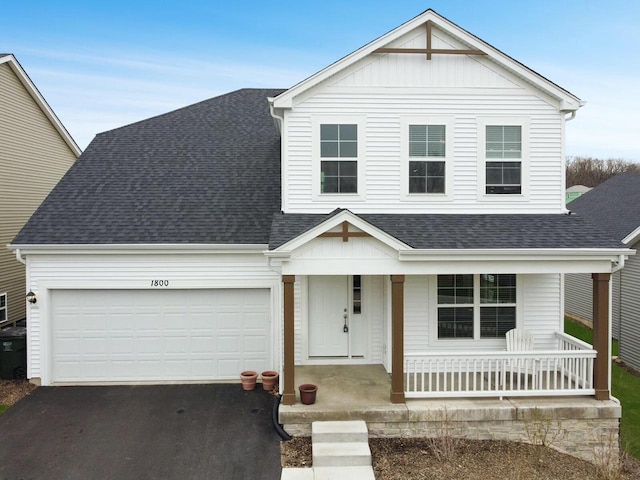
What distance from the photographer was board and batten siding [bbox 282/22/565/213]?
9.49 m

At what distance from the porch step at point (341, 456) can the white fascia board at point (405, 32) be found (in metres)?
6.44

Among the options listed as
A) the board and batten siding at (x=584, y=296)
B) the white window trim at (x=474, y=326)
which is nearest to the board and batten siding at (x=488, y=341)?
the white window trim at (x=474, y=326)

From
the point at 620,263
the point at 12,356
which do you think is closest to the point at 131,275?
the point at 12,356

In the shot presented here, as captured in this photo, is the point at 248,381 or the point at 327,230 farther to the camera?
the point at 248,381

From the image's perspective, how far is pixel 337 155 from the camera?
9562 mm

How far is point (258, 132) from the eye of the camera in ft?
44.1

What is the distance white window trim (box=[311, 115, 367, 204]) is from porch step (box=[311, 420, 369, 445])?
4.39 m

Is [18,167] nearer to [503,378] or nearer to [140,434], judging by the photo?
[140,434]

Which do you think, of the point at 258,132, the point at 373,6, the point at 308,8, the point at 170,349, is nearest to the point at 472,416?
the point at 170,349

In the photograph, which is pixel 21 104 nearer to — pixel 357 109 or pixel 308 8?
pixel 357 109

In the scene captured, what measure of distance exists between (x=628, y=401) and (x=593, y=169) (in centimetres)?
6595

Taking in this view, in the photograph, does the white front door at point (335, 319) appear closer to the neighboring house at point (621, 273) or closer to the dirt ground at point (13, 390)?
the neighboring house at point (621, 273)

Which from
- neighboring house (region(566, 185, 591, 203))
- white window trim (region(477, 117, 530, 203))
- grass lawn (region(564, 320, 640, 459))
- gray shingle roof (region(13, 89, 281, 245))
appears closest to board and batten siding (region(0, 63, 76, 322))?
gray shingle roof (region(13, 89, 281, 245))

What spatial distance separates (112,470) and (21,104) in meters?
12.9
